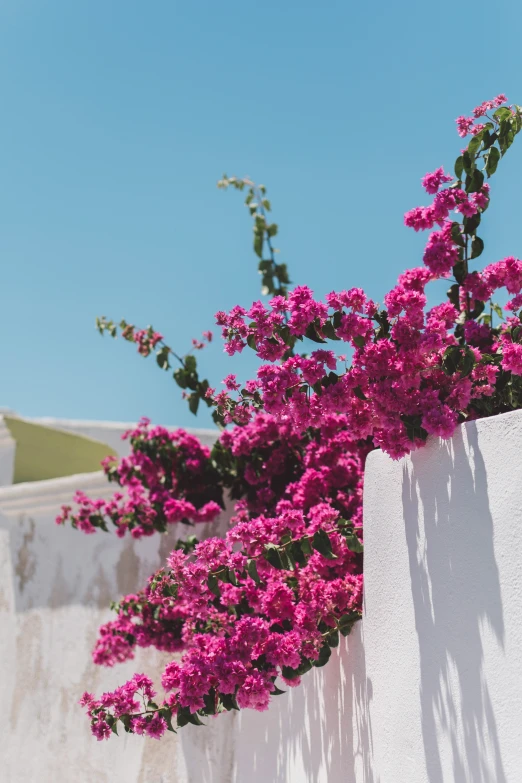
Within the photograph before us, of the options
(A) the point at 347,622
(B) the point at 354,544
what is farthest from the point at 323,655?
(B) the point at 354,544

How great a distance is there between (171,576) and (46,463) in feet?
17.7

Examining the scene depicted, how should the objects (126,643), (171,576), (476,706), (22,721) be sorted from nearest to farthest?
(476,706), (171,576), (126,643), (22,721)

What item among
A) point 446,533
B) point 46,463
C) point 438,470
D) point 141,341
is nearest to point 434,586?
point 446,533

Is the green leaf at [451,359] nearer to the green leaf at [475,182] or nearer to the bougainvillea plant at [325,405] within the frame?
the bougainvillea plant at [325,405]

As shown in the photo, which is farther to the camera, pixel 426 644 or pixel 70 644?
pixel 70 644

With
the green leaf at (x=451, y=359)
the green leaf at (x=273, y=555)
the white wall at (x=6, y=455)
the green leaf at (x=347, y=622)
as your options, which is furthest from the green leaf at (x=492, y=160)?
the white wall at (x=6, y=455)

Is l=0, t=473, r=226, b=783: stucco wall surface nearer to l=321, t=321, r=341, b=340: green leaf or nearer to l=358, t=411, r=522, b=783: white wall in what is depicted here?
l=358, t=411, r=522, b=783: white wall

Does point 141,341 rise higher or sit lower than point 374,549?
higher

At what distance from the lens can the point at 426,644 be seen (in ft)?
8.76

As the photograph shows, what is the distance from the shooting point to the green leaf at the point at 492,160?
3.28 metres

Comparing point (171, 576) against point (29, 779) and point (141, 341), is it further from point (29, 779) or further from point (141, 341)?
point (29, 779)

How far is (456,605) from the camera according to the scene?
2557 mm

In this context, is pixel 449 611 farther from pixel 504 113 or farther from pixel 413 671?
pixel 504 113

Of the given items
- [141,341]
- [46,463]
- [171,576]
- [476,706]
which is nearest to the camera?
[476,706]
